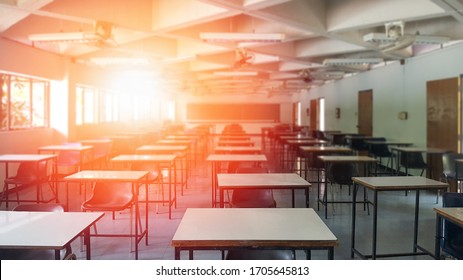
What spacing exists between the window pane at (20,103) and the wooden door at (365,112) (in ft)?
24.8

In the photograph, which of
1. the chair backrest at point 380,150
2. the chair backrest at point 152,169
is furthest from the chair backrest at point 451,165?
the chair backrest at point 152,169

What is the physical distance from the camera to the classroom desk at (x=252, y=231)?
68.3 inches

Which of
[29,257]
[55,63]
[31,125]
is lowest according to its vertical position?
[29,257]

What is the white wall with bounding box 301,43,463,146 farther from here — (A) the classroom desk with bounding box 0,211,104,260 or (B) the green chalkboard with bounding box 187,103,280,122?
(B) the green chalkboard with bounding box 187,103,280,122

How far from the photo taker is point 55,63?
7188 millimetres

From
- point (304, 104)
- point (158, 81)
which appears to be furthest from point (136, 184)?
point (304, 104)

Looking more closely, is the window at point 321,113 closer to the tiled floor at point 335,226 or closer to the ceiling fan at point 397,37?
the tiled floor at point 335,226

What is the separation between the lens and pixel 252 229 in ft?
6.21

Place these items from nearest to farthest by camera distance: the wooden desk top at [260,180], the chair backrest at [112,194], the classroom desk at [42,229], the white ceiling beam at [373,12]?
the classroom desk at [42,229] < the wooden desk top at [260,180] < the chair backrest at [112,194] < the white ceiling beam at [373,12]

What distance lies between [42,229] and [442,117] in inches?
251

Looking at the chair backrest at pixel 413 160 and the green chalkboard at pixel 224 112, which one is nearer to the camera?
the chair backrest at pixel 413 160

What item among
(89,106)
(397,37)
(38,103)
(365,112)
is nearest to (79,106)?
(89,106)
